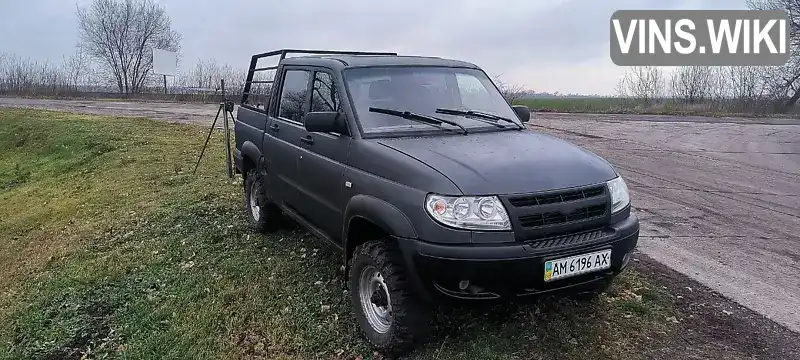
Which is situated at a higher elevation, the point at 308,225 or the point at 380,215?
the point at 380,215

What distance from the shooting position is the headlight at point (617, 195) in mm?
3848

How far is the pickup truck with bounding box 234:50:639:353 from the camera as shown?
344 cm

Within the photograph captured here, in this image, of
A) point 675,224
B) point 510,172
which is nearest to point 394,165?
point 510,172

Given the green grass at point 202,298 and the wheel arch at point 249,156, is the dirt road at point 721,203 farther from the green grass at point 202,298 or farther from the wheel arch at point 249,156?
the wheel arch at point 249,156

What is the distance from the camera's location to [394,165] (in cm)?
379

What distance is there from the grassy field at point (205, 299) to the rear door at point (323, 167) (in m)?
0.74

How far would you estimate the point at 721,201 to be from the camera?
7941 mm

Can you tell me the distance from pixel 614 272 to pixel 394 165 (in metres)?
1.49

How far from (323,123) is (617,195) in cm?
200

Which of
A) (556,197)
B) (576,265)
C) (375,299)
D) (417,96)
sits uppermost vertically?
(417,96)

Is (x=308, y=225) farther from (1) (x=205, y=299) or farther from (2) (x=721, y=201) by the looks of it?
(2) (x=721, y=201)

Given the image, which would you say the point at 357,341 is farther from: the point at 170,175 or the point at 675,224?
the point at 170,175

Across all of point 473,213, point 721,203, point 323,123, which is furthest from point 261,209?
point 721,203

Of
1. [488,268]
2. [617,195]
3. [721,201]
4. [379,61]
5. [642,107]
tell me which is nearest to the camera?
[488,268]
